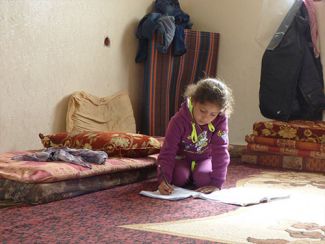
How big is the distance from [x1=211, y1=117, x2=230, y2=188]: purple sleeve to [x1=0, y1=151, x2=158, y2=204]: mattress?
1.50ft

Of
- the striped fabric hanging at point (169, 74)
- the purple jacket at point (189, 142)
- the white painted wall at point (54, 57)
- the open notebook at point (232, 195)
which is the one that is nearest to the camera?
the open notebook at point (232, 195)

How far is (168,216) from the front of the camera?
1994mm

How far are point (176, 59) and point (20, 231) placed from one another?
2669mm

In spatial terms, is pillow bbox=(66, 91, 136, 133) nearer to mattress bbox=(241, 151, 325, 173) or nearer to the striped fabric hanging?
the striped fabric hanging

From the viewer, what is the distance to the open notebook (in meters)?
2.27

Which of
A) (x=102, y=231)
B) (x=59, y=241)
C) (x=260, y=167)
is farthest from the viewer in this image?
(x=260, y=167)

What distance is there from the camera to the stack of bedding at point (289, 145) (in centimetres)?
352

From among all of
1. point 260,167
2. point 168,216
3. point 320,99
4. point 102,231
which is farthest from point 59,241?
point 320,99

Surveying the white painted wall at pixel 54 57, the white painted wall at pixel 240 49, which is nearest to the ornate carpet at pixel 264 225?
the white painted wall at pixel 54 57

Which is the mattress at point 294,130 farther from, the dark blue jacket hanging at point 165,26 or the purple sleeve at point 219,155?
the purple sleeve at point 219,155

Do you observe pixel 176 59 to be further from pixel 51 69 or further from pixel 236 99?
pixel 51 69

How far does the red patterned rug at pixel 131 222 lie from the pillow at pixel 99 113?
113 centimetres

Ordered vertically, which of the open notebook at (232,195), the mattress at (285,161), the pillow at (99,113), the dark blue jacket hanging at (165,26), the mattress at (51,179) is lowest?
the mattress at (285,161)

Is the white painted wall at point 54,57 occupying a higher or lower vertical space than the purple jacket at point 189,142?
higher
